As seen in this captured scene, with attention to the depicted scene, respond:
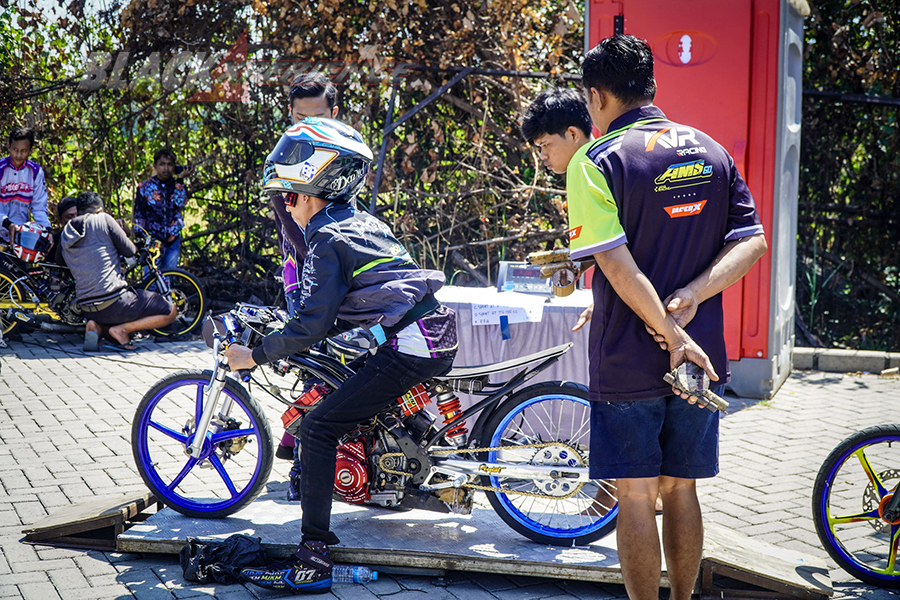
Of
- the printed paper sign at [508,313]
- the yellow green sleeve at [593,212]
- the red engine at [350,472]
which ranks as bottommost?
the red engine at [350,472]

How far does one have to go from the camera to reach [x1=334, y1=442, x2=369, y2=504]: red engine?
3982 mm

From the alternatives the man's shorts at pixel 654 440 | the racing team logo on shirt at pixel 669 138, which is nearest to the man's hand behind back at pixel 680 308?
the man's shorts at pixel 654 440

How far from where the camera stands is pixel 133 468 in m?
5.43

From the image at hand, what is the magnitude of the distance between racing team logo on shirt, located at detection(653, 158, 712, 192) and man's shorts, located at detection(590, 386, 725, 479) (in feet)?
2.38

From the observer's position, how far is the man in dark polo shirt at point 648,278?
9.44ft

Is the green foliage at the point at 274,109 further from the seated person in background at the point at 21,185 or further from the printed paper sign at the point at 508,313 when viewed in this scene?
the printed paper sign at the point at 508,313

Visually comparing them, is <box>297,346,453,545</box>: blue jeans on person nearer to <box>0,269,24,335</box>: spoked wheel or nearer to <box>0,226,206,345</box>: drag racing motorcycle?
<box>0,226,206,345</box>: drag racing motorcycle

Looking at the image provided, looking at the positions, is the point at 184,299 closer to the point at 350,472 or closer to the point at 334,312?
the point at 350,472

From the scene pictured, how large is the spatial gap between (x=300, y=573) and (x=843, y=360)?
19.7 ft

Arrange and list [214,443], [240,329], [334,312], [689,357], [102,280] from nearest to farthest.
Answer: [689,357] → [334,312] → [240,329] → [214,443] → [102,280]

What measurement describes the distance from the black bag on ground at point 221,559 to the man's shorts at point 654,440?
166cm

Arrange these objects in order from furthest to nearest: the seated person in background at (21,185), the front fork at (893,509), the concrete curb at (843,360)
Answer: the seated person in background at (21,185)
the concrete curb at (843,360)
the front fork at (893,509)

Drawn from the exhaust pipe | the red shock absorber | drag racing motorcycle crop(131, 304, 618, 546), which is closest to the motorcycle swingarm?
drag racing motorcycle crop(131, 304, 618, 546)

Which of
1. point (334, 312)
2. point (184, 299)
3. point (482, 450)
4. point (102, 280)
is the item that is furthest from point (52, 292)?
point (482, 450)
